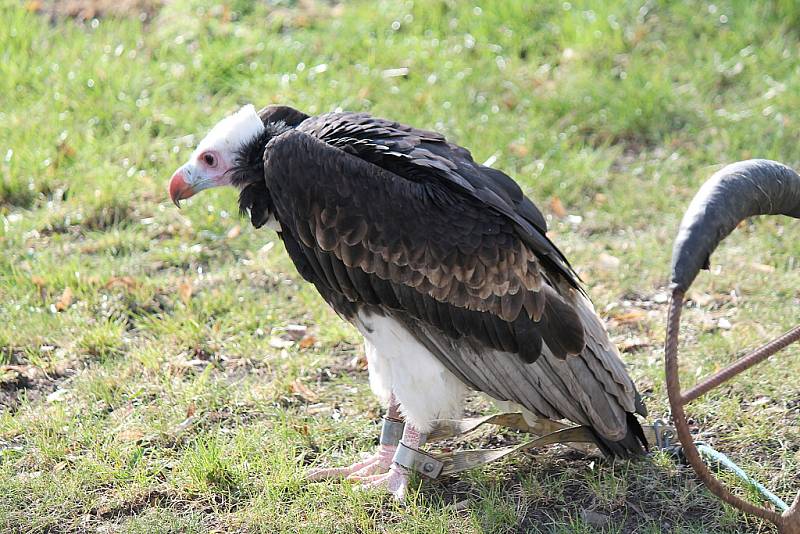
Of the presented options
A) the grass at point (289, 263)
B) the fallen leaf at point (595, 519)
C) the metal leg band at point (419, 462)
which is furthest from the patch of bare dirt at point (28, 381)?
the fallen leaf at point (595, 519)

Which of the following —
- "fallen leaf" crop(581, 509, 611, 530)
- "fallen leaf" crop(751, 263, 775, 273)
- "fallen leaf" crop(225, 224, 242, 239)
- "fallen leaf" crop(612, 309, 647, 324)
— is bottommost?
"fallen leaf" crop(581, 509, 611, 530)

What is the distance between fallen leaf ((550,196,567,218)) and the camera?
6630 mm

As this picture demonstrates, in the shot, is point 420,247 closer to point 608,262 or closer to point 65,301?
point 608,262

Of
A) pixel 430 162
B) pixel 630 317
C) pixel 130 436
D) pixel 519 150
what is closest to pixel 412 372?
pixel 430 162

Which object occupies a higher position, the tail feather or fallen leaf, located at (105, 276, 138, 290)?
fallen leaf, located at (105, 276, 138, 290)

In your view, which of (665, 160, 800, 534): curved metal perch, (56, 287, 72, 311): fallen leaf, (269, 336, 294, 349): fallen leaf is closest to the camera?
(665, 160, 800, 534): curved metal perch

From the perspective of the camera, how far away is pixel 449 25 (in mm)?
8469

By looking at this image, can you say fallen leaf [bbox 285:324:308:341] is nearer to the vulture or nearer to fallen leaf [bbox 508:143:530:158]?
the vulture

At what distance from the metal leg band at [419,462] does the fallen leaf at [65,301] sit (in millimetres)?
2267

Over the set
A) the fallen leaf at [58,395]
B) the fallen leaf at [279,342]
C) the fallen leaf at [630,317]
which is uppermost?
the fallen leaf at [630,317]

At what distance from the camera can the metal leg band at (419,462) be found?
438 cm

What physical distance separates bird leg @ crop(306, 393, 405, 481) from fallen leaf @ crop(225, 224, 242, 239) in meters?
2.03

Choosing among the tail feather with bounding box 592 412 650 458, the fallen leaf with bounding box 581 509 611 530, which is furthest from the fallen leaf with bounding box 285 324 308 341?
the fallen leaf with bounding box 581 509 611 530

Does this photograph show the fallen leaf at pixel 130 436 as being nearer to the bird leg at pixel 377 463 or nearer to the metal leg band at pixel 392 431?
the bird leg at pixel 377 463
